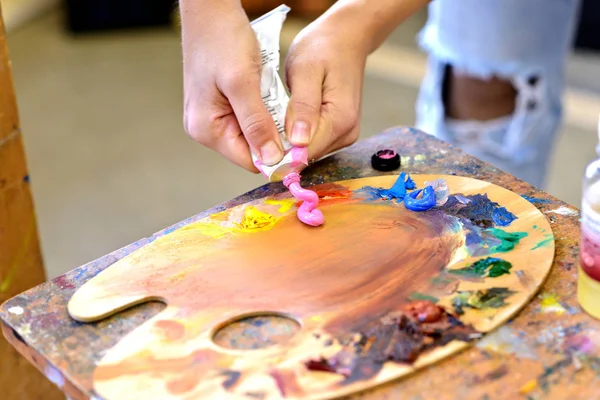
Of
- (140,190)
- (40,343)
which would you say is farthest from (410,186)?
(140,190)

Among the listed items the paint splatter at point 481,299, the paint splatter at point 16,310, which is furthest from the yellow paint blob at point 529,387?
the paint splatter at point 16,310

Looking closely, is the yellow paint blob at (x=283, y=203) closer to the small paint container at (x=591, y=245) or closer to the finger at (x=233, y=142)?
the finger at (x=233, y=142)

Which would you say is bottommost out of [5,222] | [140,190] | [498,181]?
[140,190]

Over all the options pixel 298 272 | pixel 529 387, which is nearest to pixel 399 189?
pixel 298 272

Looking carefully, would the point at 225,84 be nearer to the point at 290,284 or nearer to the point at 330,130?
the point at 330,130

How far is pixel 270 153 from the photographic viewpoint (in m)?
0.99

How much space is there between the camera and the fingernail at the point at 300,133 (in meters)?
1.00

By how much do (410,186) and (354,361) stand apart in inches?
13.5

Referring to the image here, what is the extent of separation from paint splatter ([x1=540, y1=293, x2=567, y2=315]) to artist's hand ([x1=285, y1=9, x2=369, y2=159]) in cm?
38

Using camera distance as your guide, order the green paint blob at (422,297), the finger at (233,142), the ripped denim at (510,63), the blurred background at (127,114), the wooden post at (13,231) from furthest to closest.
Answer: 1. the blurred background at (127,114)
2. the ripped denim at (510,63)
3. the wooden post at (13,231)
4. the finger at (233,142)
5. the green paint blob at (422,297)

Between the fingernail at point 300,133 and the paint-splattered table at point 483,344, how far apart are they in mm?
238

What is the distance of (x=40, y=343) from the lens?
79 cm

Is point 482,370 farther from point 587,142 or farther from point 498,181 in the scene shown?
point 587,142

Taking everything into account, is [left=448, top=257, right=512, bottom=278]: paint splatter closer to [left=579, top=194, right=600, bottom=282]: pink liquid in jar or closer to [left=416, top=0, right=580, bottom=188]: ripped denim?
[left=579, top=194, right=600, bottom=282]: pink liquid in jar
